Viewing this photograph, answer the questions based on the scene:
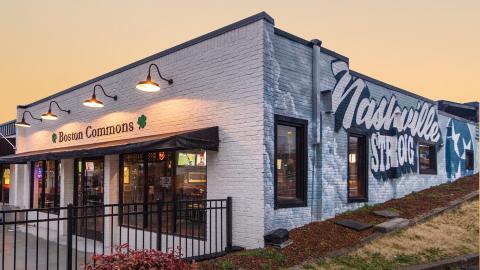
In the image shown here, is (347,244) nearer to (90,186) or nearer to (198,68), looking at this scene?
(198,68)

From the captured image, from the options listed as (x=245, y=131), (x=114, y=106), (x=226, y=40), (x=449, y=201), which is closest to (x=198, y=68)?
(x=226, y=40)

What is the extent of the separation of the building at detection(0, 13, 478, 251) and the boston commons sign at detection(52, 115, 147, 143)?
0.04 metres

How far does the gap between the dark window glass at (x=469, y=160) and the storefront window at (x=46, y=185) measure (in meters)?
17.6

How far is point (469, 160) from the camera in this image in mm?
19938

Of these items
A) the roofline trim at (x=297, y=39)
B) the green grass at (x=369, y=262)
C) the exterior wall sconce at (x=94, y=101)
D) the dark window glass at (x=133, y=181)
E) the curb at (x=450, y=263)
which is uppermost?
the roofline trim at (x=297, y=39)

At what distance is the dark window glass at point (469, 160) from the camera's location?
1947 centimetres

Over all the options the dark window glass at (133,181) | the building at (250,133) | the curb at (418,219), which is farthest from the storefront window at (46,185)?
the curb at (418,219)

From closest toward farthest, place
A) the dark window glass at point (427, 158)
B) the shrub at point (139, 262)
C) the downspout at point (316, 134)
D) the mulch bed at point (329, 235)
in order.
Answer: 1. the shrub at point (139, 262)
2. the mulch bed at point (329, 235)
3. the downspout at point (316, 134)
4. the dark window glass at point (427, 158)

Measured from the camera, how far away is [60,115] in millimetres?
16250

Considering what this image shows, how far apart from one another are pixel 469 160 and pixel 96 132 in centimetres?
1675

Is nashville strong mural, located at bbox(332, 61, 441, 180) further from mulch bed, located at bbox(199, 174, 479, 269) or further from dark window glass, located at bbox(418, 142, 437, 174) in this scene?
mulch bed, located at bbox(199, 174, 479, 269)

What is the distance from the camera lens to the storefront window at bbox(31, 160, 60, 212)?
52.3 ft

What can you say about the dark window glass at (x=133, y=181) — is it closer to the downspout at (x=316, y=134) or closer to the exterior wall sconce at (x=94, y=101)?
the exterior wall sconce at (x=94, y=101)

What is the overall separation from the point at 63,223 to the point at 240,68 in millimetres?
9733
